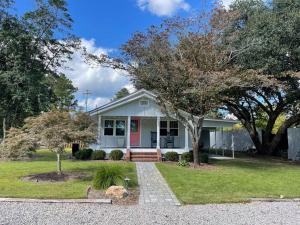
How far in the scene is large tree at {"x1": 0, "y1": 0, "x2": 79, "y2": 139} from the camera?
2311cm

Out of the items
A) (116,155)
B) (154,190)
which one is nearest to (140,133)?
(116,155)

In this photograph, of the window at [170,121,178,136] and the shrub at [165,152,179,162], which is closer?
the shrub at [165,152,179,162]

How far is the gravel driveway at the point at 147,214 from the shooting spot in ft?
23.5

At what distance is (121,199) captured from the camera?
9281 mm

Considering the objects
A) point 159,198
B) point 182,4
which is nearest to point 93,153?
point 182,4

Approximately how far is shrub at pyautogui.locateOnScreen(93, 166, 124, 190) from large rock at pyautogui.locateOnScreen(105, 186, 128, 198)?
70cm

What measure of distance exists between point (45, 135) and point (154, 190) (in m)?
4.18

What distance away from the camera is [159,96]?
63.1 feet

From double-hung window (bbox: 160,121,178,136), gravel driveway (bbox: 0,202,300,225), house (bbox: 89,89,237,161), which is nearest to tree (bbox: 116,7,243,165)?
house (bbox: 89,89,237,161)

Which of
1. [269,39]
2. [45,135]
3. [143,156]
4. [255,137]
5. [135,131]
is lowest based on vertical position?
[143,156]

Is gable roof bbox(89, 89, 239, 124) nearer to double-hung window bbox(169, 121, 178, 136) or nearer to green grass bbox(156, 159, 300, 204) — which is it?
double-hung window bbox(169, 121, 178, 136)

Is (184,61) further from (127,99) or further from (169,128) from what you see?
(169,128)

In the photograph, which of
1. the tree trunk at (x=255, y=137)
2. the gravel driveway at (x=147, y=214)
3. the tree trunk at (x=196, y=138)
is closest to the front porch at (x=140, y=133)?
the tree trunk at (x=196, y=138)

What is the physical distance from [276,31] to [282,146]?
1244 centimetres
